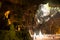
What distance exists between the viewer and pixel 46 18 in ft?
70.6

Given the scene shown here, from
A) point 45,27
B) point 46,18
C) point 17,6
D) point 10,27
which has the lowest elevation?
point 45,27

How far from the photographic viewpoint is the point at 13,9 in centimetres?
618

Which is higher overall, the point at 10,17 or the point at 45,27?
the point at 10,17

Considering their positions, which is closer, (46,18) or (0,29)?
(0,29)

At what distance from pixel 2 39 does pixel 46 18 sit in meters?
15.9

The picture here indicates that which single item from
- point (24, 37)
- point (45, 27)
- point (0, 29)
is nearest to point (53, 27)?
point (45, 27)

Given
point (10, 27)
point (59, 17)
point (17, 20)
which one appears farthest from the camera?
point (59, 17)

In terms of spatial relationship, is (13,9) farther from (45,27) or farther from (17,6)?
(45,27)

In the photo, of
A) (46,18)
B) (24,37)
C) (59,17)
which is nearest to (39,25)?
(46,18)

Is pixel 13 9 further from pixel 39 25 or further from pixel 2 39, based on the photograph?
pixel 39 25

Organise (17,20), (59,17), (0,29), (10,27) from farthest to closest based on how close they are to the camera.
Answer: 1. (59,17)
2. (17,20)
3. (10,27)
4. (0,29)

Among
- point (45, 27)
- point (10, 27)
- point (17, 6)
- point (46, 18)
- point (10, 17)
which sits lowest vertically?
point (45, 27)

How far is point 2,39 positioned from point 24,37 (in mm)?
1396

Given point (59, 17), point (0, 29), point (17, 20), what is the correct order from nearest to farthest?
point (0, 29) < point (17, 20) < point (59, 17)
